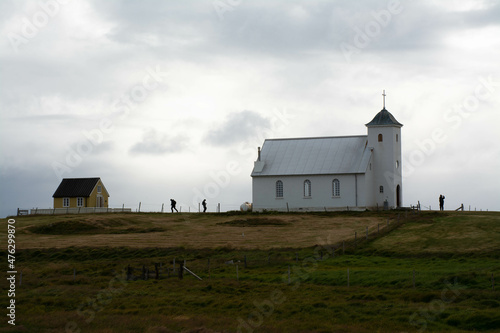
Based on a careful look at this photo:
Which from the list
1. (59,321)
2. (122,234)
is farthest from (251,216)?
(59,321)

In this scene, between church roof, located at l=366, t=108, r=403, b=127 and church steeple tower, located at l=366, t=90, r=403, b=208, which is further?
church roof, located at l=366, t=108, r=403, b=127

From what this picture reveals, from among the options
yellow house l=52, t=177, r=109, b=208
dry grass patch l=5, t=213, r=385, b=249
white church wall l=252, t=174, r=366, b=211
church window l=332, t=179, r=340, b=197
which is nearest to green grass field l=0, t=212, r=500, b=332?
dry grass patch l=5, t=213, r=385, b=249

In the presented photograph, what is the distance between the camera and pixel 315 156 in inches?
2906

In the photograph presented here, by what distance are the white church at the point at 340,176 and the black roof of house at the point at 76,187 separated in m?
21.6

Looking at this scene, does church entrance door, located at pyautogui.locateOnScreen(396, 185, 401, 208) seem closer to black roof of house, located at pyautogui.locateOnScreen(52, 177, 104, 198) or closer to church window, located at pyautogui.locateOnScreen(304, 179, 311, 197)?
church window, located at pyautogui.locateOnScreen(304, 179, 311, 197)

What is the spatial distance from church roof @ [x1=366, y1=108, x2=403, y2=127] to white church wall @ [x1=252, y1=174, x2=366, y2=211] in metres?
6.42

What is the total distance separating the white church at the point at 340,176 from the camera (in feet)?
229

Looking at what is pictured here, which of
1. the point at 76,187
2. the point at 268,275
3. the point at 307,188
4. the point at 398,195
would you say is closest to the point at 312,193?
the point at 307,188

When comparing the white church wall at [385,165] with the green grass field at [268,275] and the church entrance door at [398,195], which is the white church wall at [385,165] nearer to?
the church entrance door at [398,195]

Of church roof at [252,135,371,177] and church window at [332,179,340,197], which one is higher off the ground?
church roof at [252,135,371,177]

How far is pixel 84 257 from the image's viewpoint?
4888 cm

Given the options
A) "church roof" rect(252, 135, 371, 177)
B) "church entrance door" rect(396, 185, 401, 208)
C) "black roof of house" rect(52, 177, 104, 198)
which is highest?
"church roof" rect(252, 135, 371, 177)

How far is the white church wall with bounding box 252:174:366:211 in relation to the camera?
6950 cm

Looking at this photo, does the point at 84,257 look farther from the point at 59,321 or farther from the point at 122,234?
the point at 59,321
